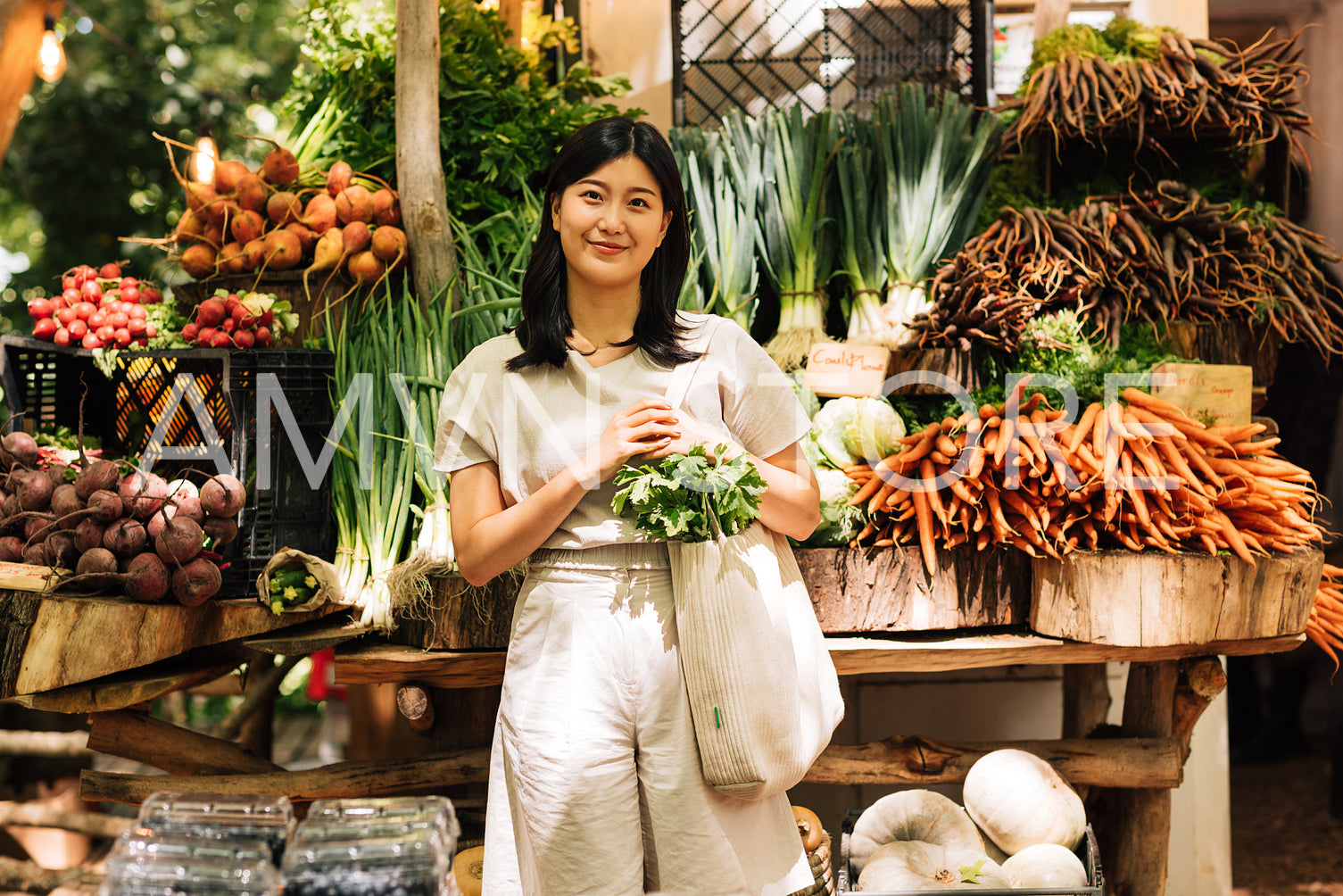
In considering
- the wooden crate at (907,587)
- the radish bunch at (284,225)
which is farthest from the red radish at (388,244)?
the wooden crate at (907,587)

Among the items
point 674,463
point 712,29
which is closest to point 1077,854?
point 674,463

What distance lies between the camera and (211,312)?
233 cm

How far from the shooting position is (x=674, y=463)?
1.44 meters

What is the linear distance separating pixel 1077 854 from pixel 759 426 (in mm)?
1518

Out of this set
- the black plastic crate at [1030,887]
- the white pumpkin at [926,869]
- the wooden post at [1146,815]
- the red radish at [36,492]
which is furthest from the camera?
the wooden post at [1146,815]

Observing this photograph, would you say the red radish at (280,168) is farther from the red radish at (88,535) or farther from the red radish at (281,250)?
the red radish at (88,535)

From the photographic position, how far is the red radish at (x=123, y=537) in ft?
6.66

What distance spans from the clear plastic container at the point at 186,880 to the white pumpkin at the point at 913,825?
5.59 ft

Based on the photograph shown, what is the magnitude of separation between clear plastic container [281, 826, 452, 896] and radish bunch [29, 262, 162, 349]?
78.4 inches

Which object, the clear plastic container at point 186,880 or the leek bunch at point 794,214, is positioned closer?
the clear plastic container at point 186,880

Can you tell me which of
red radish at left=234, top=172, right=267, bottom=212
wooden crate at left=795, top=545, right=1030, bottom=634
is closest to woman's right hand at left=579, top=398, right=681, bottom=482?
wooden crate at left=795, top=545, right=1030, bottom=634

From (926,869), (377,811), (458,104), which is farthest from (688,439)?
(458,104)

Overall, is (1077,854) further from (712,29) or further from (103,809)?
(103,809)

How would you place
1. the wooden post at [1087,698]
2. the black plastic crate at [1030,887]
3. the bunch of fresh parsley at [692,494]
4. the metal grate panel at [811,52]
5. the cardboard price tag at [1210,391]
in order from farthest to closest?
the metal grate panel at [811,52] → the wooden post at [1087,698] → the cardboard price tag at [1210,391] → the black plastic crate at [1030,887] → the bunch of fresh parsley at [692,494]
